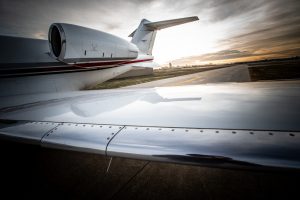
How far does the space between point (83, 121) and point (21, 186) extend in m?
1.46

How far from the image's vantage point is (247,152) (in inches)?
32.7

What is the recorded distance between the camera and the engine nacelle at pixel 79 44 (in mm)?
3361

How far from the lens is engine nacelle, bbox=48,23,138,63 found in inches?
132

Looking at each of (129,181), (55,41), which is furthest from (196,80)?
(129,181)

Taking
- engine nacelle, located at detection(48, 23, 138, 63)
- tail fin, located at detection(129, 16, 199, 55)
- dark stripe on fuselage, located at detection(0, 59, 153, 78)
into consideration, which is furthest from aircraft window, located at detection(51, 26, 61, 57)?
tail fin, located at detection(129, 16, 199, 55)

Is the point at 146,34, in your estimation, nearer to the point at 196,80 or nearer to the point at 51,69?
the point at 51,69

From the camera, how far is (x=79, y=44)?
11.6 ft

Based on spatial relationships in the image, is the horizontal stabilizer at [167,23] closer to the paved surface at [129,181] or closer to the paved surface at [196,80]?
the paved surface at [196,80]

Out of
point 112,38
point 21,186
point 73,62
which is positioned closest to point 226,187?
point 21,186

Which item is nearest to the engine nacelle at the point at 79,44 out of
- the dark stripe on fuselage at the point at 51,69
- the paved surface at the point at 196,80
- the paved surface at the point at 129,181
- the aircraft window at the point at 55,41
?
the aircraft window at the point at 55,41

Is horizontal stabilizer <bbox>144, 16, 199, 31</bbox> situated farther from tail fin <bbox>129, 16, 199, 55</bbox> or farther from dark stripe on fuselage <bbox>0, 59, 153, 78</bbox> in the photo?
dark stripe on fuselage <bbox>0, 59, 153, 78</bbox>

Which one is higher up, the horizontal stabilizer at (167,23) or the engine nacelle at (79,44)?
the horizontal stabilizer at (167,23)

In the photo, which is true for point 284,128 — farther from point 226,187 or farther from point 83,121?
point 83,121

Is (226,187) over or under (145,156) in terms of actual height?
under
